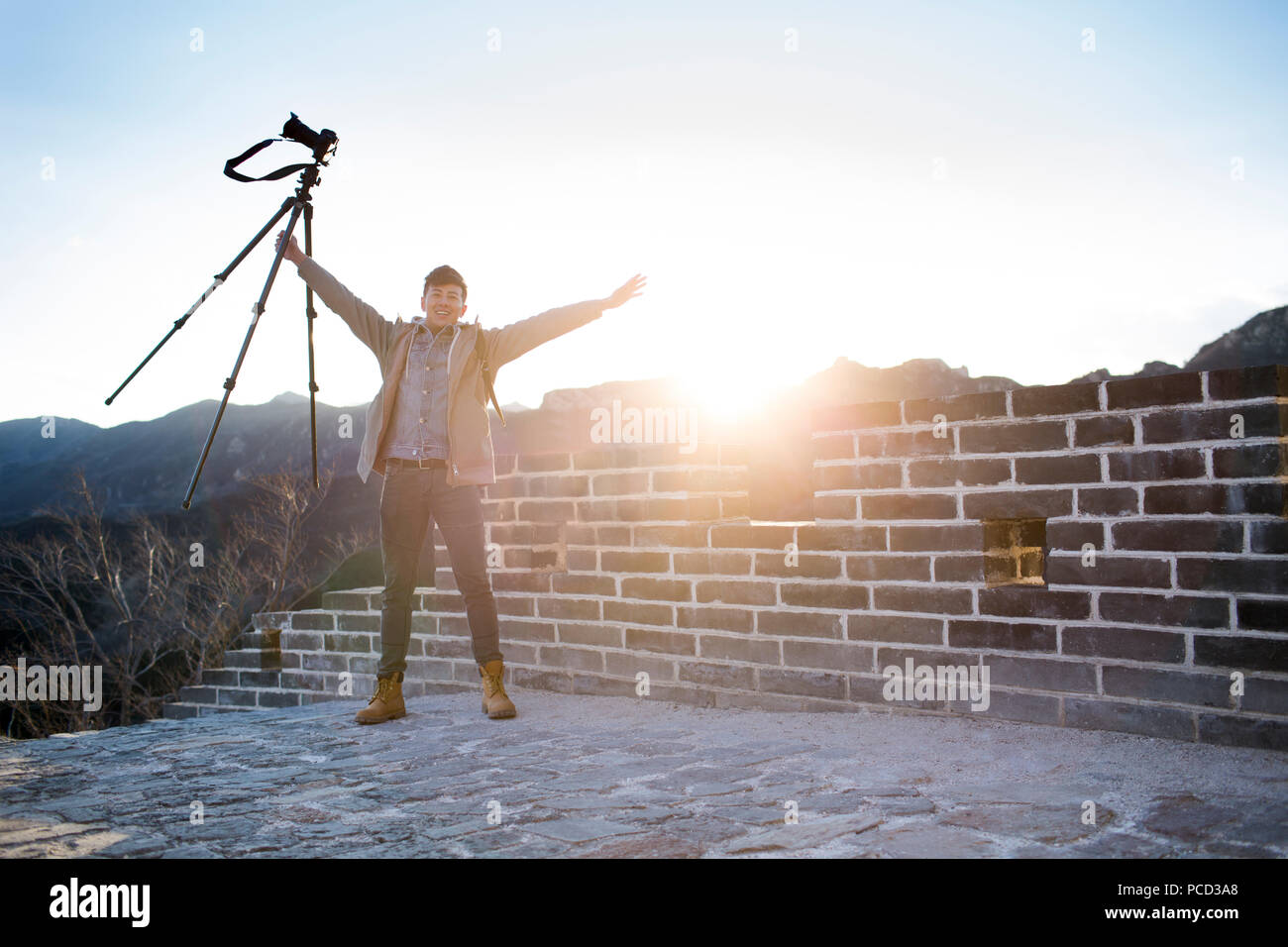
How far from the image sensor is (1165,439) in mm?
3275

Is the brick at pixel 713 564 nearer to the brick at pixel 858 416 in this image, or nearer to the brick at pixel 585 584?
the brick at pixel 585 584

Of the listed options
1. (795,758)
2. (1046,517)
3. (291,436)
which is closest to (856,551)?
(1046,517)

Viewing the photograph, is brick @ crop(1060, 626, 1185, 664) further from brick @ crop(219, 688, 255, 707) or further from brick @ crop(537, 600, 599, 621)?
brick @ crop(219, 688, 255, 707)

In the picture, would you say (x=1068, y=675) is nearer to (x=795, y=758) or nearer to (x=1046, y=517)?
(x=1046, y=517)

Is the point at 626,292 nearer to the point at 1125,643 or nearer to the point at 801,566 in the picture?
the point at 801,566

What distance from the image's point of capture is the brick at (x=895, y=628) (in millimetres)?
3762

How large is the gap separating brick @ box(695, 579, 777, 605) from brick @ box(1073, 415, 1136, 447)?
4.72 feet

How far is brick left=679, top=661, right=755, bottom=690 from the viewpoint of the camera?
4.26 metres

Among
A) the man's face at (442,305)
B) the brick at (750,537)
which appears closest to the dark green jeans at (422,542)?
the man's face at (442,305)

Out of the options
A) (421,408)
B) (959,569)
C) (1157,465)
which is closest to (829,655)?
(959,569)

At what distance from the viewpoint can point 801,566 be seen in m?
4.15

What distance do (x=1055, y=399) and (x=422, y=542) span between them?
8.85ft

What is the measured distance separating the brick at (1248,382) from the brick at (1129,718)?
1.07 meters
